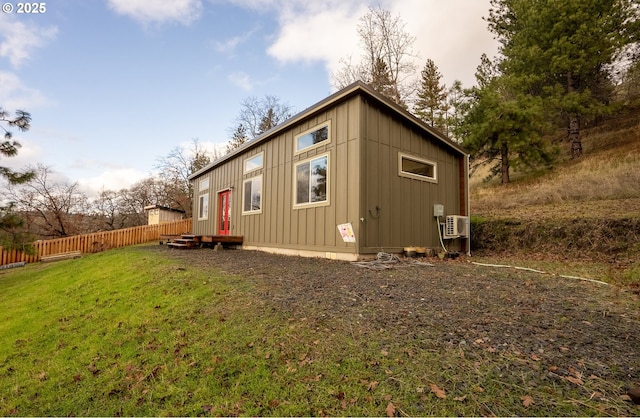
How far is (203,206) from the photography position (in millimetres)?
12820

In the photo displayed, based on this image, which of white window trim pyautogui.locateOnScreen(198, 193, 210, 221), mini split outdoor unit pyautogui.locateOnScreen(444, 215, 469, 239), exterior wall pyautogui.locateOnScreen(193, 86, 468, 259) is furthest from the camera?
white window trim pyautogui.locateOnScreen(198, 193, 210, 221)

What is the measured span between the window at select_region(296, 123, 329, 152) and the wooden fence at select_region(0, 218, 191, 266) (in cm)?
1031

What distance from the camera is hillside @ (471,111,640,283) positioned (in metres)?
5.92

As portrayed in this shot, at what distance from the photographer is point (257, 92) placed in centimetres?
2202

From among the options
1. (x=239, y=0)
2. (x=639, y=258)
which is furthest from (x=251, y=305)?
(x=239, y=0)

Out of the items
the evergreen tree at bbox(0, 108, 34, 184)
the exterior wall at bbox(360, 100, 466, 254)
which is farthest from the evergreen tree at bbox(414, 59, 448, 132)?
the evergreen tree at bbox(0, 108, 34, 184)

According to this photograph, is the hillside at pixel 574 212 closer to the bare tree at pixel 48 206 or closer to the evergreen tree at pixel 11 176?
the evergreen tree at pixel 11 176

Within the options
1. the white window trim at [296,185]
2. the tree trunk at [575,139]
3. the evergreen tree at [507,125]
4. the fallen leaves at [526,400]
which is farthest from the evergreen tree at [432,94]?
the fallen leaves at [526,400]

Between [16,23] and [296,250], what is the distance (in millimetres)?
8358

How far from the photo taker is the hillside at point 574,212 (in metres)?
5.92

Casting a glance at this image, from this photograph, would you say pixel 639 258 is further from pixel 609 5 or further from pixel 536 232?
pixel 609 5

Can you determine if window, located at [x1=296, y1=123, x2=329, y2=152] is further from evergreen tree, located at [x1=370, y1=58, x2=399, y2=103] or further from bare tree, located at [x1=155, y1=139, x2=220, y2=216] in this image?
bare tree, located at [x1=155, y1=139, x2=220, y2=216]

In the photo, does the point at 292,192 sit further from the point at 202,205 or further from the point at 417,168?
the point at 202,205

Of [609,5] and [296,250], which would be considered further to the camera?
[609,5]
